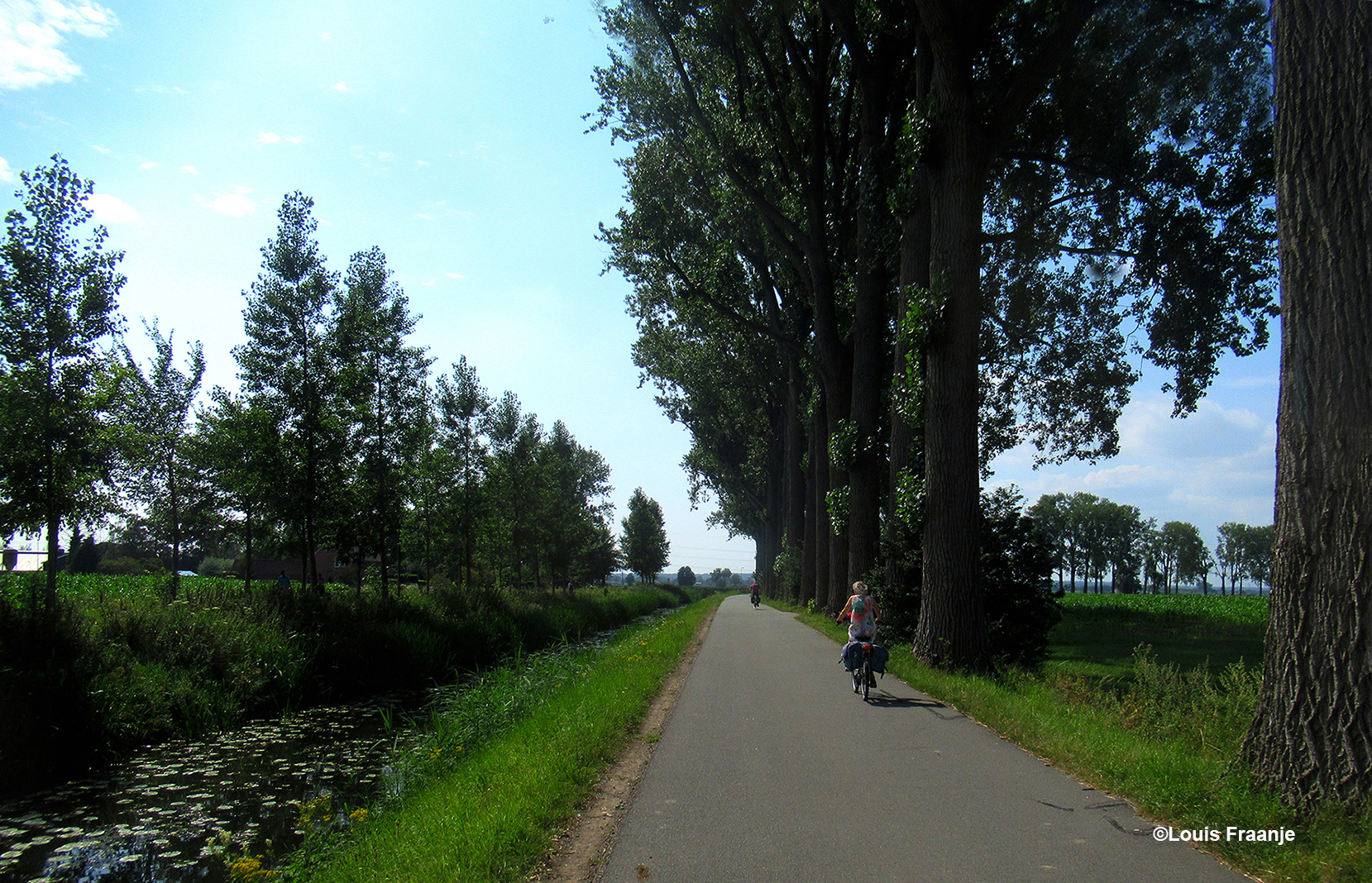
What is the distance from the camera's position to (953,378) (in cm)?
1227

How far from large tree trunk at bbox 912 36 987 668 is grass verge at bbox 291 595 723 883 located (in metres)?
4.65

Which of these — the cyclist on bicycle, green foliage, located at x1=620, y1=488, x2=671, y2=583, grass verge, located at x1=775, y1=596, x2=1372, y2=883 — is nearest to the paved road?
grass verge, located at x1=775, y1=596, x2=1372, y2=883

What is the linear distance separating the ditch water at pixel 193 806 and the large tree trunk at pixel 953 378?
801 centimetres

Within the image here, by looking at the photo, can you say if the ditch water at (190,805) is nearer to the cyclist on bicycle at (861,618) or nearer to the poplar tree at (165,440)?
the cyclist on bicycle at (861,618)

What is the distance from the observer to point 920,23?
43.8 ft

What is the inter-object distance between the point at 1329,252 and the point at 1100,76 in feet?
42.3

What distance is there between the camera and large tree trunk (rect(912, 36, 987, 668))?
1184cm

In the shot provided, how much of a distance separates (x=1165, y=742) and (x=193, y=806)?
978cm

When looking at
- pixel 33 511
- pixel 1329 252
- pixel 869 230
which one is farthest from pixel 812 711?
pixel 33 511

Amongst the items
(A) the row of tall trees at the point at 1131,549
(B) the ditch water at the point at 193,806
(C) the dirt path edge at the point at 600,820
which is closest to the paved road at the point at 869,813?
(C) the dirt path edge at the point at 600,820

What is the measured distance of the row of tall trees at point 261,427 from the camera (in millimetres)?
13766

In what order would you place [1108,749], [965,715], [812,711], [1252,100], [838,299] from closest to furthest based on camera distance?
[1108,749], [965,715], [812,711], [1252,100], [838,299]

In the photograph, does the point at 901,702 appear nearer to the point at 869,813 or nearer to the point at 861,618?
the point at 861,618

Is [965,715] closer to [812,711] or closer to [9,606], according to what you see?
[812,711]
